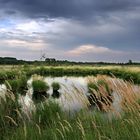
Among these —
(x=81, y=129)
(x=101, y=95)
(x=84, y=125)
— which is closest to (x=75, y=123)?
(x=84, y=125)

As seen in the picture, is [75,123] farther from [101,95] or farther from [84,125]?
[101,95]

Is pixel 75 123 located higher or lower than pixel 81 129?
lower

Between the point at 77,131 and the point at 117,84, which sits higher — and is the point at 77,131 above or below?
below

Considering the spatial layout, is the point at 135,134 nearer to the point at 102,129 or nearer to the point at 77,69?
the point at 102,129

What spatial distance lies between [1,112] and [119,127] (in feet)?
10.2

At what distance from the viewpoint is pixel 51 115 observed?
1072 cm

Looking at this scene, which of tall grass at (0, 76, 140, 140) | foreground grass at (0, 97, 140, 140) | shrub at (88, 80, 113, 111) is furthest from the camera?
shrub at (88, 80, 113, 111)

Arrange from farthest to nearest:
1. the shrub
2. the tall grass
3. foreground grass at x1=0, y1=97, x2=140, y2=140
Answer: the shrub < the tall grass < foreground grass at x1=0, y1=97, x2=140, y2=140

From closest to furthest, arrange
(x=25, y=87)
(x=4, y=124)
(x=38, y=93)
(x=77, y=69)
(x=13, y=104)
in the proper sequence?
1. (x=4, y=124)
2. (x=13, y=104)
3. (x=38, y=93)
4. (x=25, y=87)
5. (x=77, y=69)

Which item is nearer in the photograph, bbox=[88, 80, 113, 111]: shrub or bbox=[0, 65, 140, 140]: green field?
bbox=[0, 65, 140, 140]: green field

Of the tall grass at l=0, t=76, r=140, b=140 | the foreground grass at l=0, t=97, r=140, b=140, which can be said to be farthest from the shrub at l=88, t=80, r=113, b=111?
the foreground grass at l=0, t=97, r=140, b=140

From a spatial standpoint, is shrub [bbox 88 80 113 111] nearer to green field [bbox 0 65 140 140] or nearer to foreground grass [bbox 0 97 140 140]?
green field [bbox 0 65 140 140]

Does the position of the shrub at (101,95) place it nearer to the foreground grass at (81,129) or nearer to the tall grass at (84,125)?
the tall grass at (84,125)

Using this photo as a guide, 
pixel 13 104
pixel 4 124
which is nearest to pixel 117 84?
pixel 4 124
